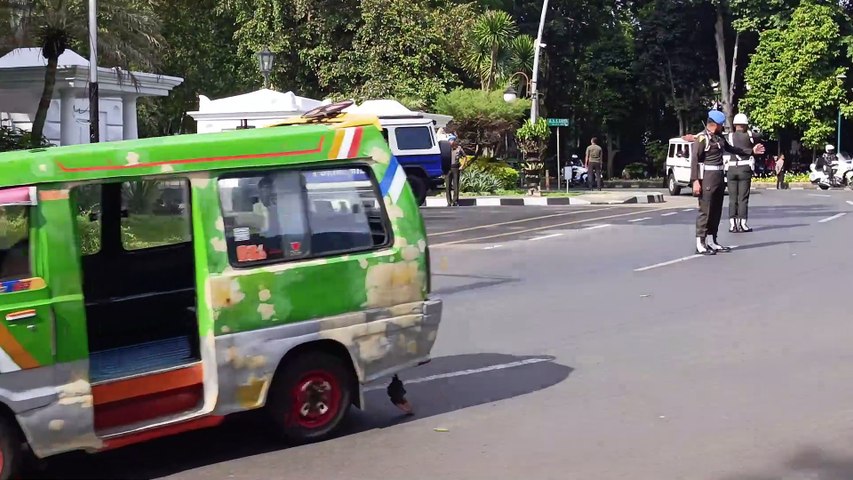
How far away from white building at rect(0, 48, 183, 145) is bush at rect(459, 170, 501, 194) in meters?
8.89

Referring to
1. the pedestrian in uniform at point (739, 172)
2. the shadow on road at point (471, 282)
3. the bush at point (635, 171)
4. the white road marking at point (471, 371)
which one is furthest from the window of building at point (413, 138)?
the bush at point (635, 171)

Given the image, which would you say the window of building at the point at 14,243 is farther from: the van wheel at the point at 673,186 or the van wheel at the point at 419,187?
the van wheel at the point at 673,186

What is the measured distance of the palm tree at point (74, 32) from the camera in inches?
772

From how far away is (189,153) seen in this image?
5.96 metres

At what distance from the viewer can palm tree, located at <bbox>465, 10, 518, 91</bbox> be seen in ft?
128

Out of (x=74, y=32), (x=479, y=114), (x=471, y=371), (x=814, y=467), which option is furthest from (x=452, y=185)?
(x=814, y=467)

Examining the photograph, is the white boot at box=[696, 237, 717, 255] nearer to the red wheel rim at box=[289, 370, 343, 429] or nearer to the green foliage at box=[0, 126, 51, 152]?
the red wheel rim at box=[289, 370, 343, 429]

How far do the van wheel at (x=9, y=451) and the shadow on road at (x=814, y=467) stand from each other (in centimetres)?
367

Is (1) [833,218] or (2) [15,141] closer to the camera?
(2) [15,141]

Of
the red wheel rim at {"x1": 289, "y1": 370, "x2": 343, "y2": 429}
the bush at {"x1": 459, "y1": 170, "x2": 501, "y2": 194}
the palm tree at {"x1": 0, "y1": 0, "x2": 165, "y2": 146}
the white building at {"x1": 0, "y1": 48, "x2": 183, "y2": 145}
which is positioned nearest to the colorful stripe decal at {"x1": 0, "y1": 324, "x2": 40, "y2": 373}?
the red wheel rim at {"x1": 289, "y1": 370, "x2": 343, "y2": 429}

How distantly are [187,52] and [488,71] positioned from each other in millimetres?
11383

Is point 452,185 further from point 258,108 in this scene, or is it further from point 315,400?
point 315,400

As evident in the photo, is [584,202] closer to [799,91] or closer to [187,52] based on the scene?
[187,52]

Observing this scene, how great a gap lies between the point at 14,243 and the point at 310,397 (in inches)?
76.9
